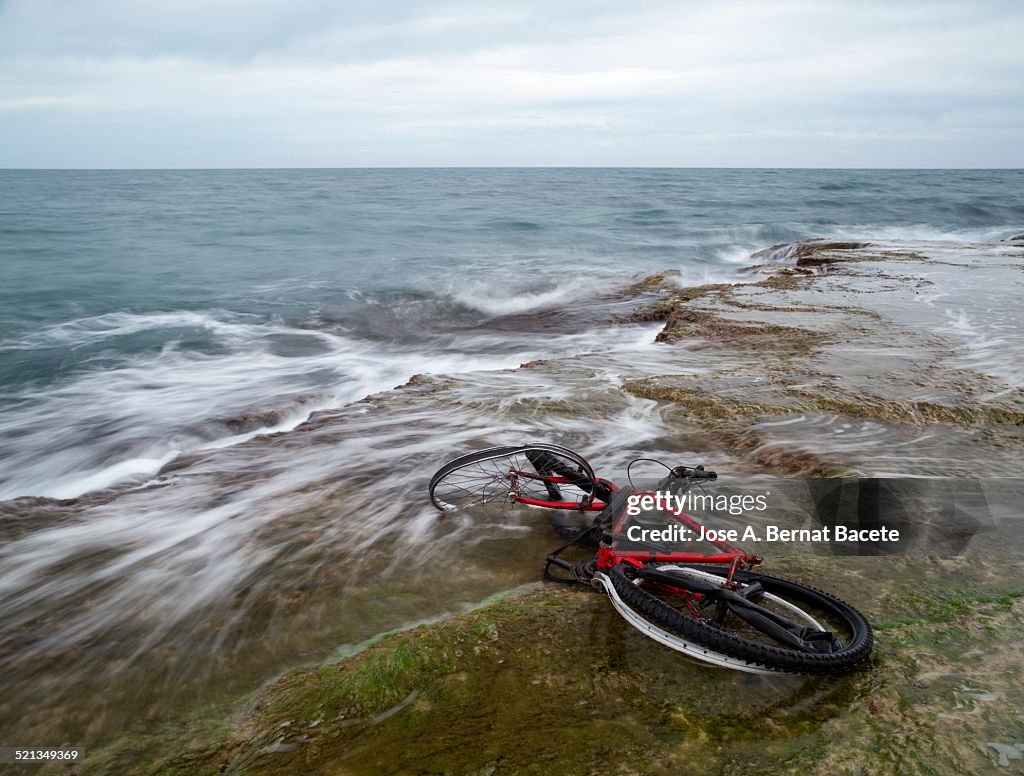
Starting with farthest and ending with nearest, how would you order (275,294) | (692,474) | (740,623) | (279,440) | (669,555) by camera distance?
(275,294) < (279,440) < (692,474) < (669,555) < (740,623)

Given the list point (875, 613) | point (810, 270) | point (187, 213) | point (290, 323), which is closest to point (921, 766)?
point (875, 613)

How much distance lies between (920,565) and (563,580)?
2814 millimetres

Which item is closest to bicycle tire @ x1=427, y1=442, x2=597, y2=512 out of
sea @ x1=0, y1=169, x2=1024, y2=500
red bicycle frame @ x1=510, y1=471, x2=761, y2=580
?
red bicycle frame @ x1=510, y1=471, x2=761, y2=580

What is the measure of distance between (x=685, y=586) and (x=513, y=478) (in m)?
2.12

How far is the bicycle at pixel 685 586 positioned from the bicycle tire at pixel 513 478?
13 mm

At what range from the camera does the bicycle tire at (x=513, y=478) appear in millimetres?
5707

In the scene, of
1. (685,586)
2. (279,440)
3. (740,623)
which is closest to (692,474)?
(685,586)

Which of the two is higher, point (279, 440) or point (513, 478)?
point (513, 478)

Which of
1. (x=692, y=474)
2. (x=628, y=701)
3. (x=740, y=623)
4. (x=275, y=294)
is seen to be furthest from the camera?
(x=275, y=294)

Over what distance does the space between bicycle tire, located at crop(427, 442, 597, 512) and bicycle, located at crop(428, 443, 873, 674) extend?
1cm

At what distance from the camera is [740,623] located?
4312mm

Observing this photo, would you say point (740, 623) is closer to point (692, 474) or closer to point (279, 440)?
point (692, 474)

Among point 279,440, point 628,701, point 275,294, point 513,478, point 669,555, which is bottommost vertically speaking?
point 275,294

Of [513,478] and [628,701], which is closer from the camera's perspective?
[628,701]
